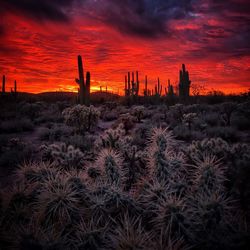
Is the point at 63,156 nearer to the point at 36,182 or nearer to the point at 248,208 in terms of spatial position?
the point at 36,182

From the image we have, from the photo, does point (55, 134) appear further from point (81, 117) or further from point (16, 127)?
point (16, 127)

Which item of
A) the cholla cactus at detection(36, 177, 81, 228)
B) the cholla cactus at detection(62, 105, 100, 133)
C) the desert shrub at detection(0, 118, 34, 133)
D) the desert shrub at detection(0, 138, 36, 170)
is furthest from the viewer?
the cholla cactus at detection(62, 105, 100, 133)

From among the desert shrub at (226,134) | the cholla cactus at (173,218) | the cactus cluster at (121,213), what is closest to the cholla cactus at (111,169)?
the cactus cluster at (121,213)

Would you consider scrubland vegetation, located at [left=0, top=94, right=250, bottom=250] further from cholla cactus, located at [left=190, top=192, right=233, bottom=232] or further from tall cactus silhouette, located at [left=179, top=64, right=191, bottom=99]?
tall cactus silhouette, located at [left=179, top=64, right=191, bottom=99]

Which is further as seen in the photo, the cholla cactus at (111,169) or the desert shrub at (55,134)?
the desert shrub at (55,134)

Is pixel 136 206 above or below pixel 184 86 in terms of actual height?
below

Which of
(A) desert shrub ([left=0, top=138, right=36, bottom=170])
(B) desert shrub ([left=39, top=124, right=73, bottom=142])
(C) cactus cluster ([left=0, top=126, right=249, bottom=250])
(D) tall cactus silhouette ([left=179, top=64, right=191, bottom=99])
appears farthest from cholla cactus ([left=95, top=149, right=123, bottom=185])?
(D) tall cactus silhouette ([left=179, top=64, right=191, bottom=99])

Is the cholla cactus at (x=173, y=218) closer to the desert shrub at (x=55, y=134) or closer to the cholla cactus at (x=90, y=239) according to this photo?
the cholla cactus at (x=90, y=239)

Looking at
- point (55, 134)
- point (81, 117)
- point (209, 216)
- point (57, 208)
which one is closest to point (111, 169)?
point (57, 208)

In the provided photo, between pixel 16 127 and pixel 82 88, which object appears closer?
pixel 16 127

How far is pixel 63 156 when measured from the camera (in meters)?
5.89

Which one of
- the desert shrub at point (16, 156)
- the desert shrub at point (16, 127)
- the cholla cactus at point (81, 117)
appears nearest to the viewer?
the desert shrub at point (16, 156)

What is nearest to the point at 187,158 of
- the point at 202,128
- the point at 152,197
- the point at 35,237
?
the point at 152,197

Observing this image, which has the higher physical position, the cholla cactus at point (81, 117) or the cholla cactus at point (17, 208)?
the cholla cactus at point (81, 117)
